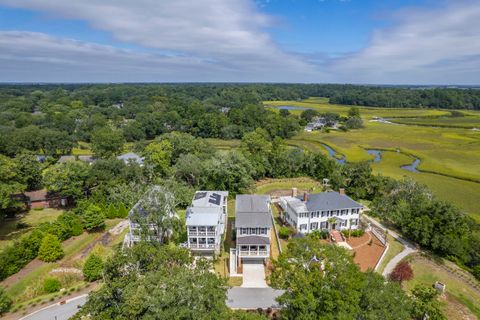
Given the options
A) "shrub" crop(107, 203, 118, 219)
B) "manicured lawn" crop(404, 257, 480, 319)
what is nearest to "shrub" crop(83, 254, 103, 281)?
"shrub" crop(107, 203, 118, 219)

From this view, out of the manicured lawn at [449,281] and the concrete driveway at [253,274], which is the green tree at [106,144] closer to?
the concrete driveway at [253,274]

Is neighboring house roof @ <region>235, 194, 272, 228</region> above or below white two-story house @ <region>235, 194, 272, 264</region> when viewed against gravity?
above

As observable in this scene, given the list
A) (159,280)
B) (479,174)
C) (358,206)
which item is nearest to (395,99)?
(479,174)

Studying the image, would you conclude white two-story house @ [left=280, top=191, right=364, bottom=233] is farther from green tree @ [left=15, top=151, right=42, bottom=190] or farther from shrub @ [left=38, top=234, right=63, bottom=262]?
green tree @ [left=15, top=151, right=42, bottom=190]

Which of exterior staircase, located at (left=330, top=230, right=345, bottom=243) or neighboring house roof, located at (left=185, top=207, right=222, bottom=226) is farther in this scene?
exterior staircase, located at (left=330, top=230, right=345, bottom=243)

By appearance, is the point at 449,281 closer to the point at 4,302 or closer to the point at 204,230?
the point at 204,230
